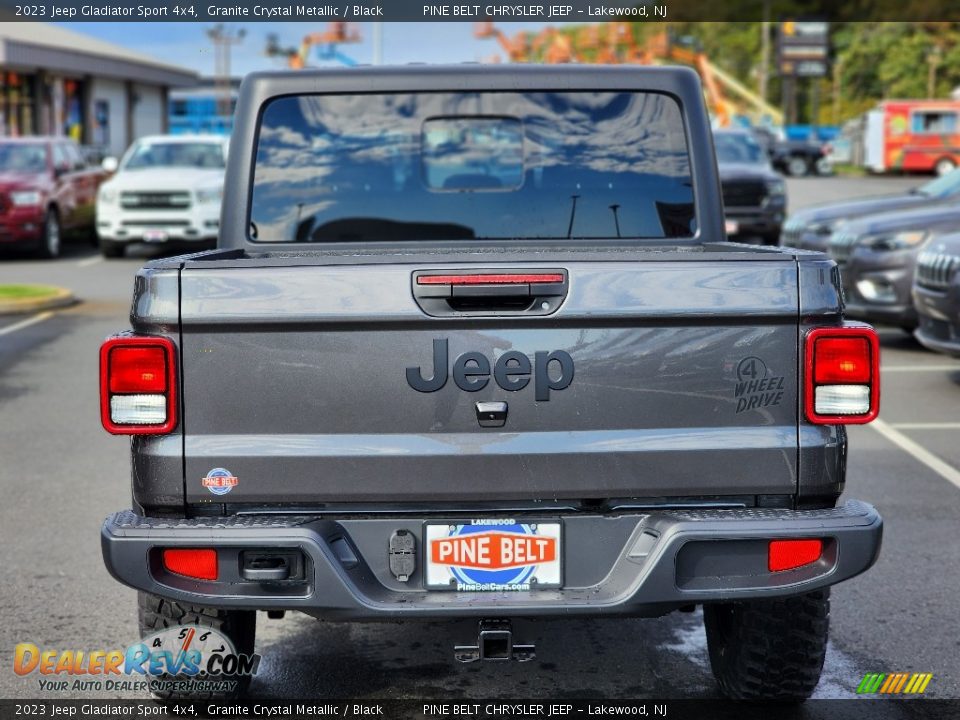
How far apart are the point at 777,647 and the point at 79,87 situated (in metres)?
44.0

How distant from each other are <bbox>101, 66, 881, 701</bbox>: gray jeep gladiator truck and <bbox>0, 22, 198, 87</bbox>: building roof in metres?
34.4

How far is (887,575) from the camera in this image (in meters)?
5.88

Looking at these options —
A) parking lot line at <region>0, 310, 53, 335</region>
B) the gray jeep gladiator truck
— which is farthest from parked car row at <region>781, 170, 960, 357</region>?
parking lot line at <region>0, 310, 53, 335</region>

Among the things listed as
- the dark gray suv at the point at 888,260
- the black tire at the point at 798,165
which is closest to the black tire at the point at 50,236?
the dark gray suv at the point at 888,260

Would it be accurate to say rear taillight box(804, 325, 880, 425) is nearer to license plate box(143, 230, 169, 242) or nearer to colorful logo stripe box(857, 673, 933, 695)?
colorful logo stripe box(857, 673, 933, 695)

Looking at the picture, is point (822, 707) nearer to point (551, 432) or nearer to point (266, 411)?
point (551, 432)

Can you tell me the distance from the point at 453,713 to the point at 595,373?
130 cm

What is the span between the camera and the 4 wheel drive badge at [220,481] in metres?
3.68

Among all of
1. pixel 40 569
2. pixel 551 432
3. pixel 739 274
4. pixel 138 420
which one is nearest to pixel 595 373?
pixel 551 432

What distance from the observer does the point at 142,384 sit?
3.68 metres

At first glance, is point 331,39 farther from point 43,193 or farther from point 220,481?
point 220,481

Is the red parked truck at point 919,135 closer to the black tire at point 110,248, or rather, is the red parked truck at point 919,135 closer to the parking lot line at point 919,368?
the black tire at point 110,248

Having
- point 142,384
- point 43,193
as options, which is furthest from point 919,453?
point 43,193

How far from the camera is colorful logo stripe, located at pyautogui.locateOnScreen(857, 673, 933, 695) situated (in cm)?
453
